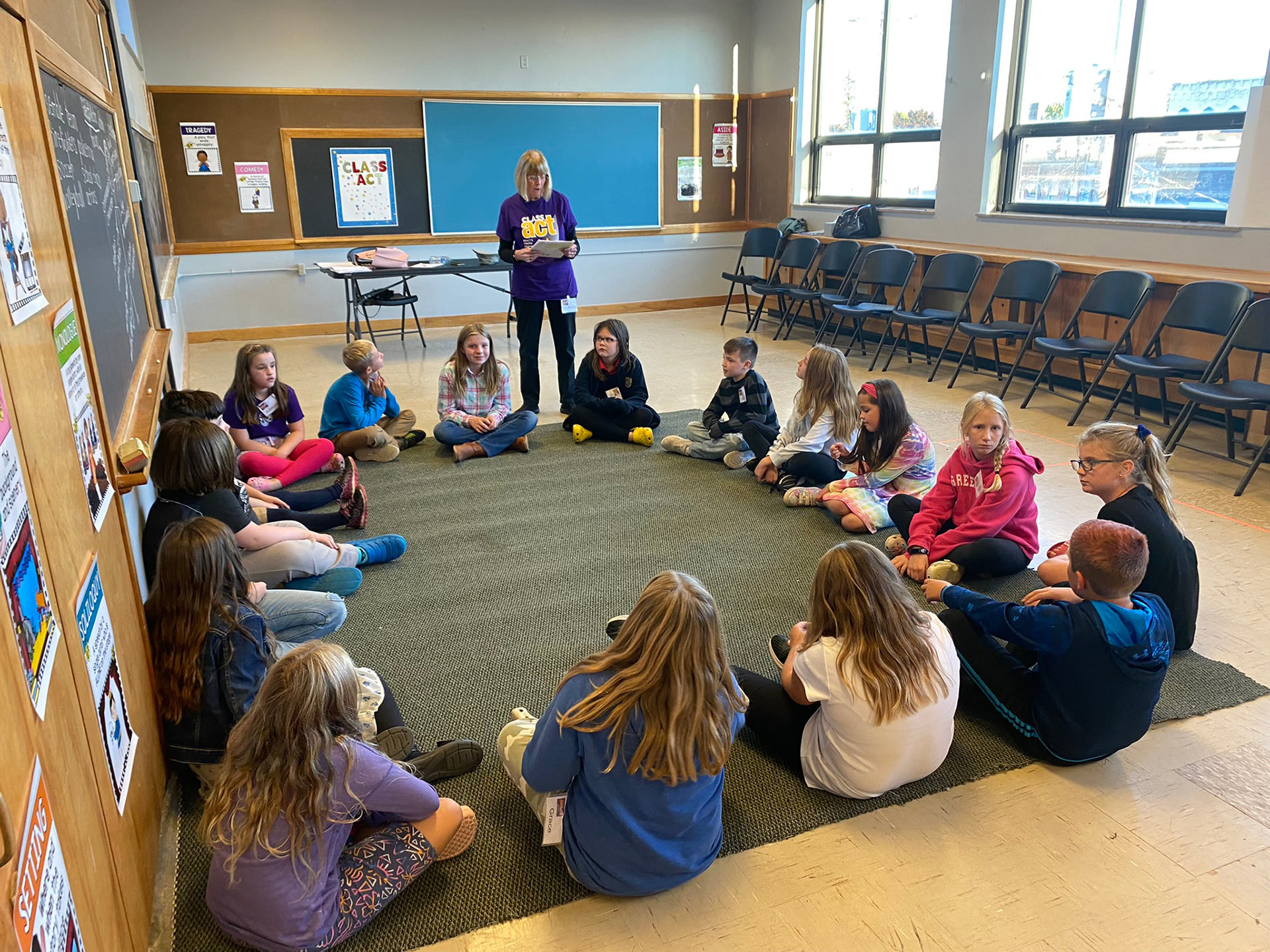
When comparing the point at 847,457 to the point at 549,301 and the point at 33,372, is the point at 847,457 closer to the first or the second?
the point at 549,301

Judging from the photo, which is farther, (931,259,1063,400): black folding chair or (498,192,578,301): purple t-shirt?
(931,259,1063,400): black folding chair

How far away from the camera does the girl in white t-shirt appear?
1886 millimetres

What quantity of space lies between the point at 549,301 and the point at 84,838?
432cm

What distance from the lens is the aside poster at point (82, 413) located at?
1.54 meters

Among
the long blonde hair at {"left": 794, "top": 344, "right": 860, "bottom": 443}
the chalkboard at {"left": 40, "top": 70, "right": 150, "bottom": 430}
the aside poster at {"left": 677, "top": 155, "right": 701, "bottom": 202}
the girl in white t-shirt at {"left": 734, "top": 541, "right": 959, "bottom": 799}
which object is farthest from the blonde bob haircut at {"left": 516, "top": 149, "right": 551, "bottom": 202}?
the aside poster at {"left": 677, "top": 155, "right": 701, "bottom": 202}

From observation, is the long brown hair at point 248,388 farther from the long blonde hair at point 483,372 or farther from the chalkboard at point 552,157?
the chalkboard at point 552,157

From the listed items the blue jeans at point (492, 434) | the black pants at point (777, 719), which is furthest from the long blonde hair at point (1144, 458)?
the blue jeans at point (492, 434)

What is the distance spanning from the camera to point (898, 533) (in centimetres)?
353

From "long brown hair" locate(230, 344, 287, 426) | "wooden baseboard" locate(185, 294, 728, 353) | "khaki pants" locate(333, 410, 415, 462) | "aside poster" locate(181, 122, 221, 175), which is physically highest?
"aside poster" locate(181, 122, 221, 175)

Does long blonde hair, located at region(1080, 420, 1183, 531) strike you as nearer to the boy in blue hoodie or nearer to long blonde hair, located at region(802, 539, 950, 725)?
the boy in blue hoodie

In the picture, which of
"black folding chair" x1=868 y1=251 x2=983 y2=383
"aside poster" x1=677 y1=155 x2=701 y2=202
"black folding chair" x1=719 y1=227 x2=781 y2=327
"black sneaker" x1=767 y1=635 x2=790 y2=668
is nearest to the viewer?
"black sneaker" x1=767 y1=635 x2=790 y2=668

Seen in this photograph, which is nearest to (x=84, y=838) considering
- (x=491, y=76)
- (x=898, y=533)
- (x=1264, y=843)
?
(x=1264, y=843)

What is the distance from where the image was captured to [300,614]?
258 cm

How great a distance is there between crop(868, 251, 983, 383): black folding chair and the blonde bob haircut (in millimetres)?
2756
